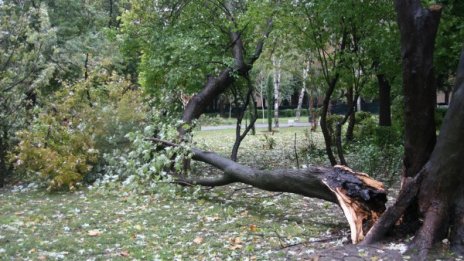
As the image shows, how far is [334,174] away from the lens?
570cm

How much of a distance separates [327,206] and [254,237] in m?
2.06

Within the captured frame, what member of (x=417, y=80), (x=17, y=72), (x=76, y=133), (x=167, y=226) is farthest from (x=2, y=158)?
(x=417, y=80)

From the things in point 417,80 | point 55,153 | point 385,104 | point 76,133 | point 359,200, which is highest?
point 417,80

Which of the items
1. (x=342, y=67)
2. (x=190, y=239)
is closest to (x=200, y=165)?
(x=342, y=67)

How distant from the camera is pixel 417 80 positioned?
4.74 m

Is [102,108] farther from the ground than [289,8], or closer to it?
closer to it

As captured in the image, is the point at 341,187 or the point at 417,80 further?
the point at 341,187

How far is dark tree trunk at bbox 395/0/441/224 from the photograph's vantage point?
15.3ft

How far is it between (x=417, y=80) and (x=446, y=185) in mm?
1067

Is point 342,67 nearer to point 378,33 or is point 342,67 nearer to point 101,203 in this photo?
point 378,33

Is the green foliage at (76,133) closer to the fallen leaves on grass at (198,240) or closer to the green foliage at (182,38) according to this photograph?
the green foliage at (182,38)

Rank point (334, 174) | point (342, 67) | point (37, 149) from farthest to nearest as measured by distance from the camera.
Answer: point (37, 149) < point (342, 67) < point (334, 174)

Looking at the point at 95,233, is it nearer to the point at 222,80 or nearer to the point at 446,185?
the point at 446,185

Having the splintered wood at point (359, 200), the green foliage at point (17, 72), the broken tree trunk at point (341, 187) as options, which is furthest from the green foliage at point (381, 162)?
the green foliage at point (17, 72)
